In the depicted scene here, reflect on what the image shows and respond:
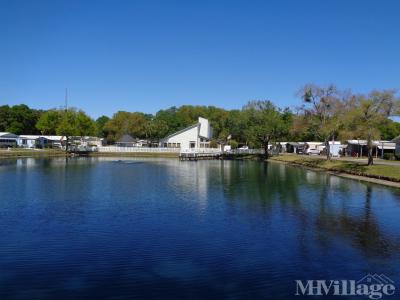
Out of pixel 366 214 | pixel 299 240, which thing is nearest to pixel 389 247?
pixel 299 240

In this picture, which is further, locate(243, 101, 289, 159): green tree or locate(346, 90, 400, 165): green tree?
locate(243, 101, 289, 159): green tree

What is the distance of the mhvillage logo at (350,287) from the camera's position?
1190cm

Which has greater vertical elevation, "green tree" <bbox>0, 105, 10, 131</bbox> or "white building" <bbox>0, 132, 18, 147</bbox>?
"green tree" <bbox>0, 105, 10, 131</bbox>

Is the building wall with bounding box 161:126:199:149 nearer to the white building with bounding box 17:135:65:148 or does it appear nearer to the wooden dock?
the wooden dock

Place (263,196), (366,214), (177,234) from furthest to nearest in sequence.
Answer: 1. (263,196)
2. (366,214)
3. (177,234)

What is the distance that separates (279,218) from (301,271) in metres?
8.75

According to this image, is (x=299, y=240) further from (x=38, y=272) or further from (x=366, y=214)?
(x=38, y=272)

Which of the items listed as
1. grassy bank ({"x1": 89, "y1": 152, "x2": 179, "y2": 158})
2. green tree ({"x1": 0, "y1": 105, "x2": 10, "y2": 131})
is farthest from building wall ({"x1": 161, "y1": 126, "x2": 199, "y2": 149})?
green tree ({"x1": 0, "y1": 105, "x2": 10, "y2": 131})

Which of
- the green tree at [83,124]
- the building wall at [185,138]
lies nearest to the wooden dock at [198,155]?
the building wall at [185,138]

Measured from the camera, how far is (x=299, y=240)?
17609 millimetres

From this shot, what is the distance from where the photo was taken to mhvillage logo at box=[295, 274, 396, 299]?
39.0ft

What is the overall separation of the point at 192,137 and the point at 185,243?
273 feet

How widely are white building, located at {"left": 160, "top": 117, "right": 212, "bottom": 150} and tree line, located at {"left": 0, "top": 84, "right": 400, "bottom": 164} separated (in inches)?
307

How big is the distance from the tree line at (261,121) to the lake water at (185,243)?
20767 mm
